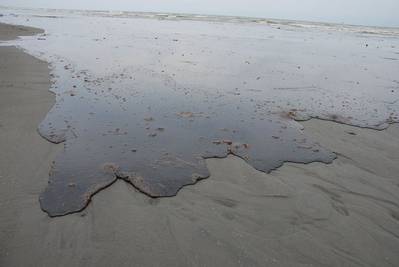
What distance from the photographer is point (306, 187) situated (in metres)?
4.49

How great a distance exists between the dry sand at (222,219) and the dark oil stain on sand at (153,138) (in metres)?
0.21

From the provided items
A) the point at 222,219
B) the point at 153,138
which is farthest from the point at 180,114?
the point at 222,219

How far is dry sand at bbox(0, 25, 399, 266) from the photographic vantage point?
125 inches

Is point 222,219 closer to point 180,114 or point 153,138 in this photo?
point 153,138

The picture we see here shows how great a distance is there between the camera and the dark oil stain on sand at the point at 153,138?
4305 mm

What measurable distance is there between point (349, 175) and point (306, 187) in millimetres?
883

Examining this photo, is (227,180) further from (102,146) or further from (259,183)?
(102,146)

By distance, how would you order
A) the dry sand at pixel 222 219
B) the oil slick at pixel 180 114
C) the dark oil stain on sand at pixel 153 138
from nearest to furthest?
1. the dry sand at pixel 222 219
2. the dark oil stain on sand at pixel 153 138
3. the oil slick at pixel 180 114

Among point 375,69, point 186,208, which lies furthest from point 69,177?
point 375,69

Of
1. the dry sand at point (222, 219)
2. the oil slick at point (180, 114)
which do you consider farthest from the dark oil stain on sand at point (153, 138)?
the dry sand at point (222, 219)

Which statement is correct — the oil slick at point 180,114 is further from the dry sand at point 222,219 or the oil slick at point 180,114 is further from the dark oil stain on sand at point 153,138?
the dry sand at point 222,219

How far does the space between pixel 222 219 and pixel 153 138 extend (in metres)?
2.46

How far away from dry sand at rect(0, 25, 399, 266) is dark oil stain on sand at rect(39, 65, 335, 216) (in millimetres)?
210

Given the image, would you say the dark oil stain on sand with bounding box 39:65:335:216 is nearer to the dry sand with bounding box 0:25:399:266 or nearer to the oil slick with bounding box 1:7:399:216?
the oil slick with bounding box 1:7:399:216
